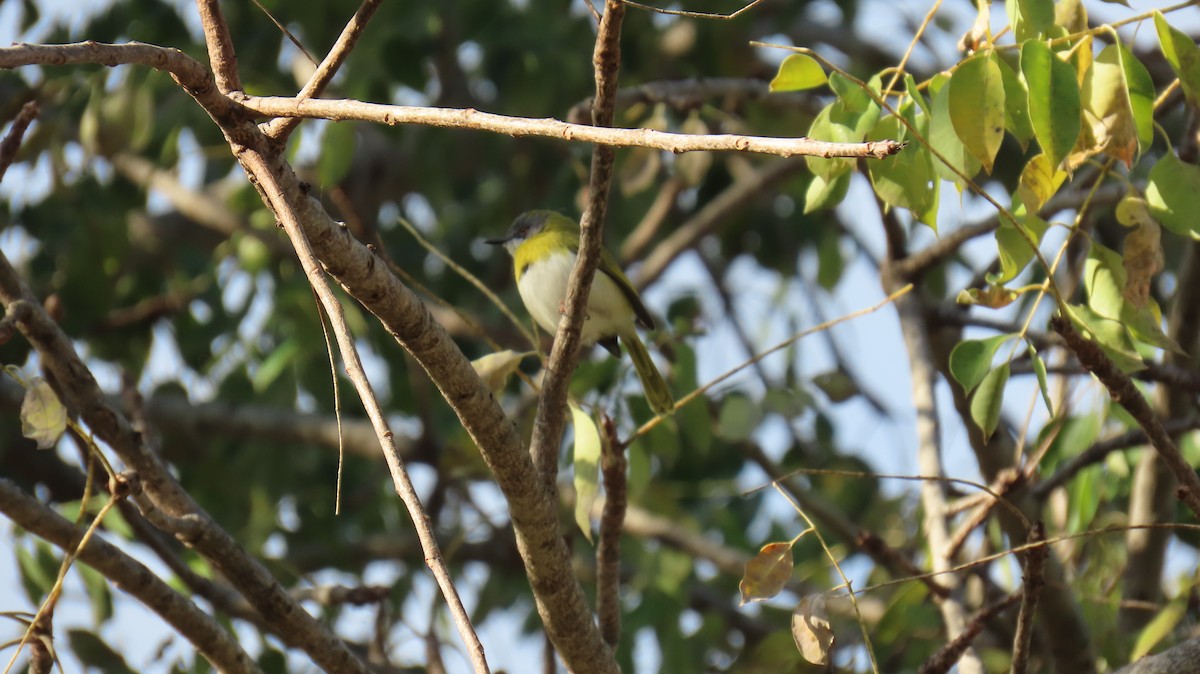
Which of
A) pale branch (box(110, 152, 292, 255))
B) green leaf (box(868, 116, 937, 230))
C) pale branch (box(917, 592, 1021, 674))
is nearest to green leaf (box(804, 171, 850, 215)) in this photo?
green leaf (box(868, 116, 937, 230))

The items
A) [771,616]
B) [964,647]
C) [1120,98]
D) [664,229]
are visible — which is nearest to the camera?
[1120,98]

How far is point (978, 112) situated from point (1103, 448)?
1645 millimetres

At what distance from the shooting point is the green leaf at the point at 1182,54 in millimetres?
1999

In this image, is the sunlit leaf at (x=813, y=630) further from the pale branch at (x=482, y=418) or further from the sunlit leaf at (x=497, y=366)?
the sunlit leaf at (x=497, y=366)

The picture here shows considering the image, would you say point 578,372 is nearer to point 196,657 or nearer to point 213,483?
point 196,657

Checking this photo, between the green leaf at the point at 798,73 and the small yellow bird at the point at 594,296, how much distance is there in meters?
2.19

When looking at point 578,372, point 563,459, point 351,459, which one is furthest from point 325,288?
point 351,459

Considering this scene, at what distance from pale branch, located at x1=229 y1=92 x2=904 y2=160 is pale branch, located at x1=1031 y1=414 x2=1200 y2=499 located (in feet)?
7.21

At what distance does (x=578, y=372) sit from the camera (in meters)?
4.02

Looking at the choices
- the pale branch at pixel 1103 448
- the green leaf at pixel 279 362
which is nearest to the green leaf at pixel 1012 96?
the pale branch at pixel 1103 448

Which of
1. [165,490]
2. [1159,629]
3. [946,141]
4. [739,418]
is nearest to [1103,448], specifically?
[1159,629]

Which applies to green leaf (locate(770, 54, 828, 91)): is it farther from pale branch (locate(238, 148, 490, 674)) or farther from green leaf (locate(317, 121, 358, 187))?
green leaf (locate(317, 121, 358, 187))

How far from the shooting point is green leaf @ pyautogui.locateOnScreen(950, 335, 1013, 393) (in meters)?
2.25

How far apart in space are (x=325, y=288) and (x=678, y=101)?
8.00ft
